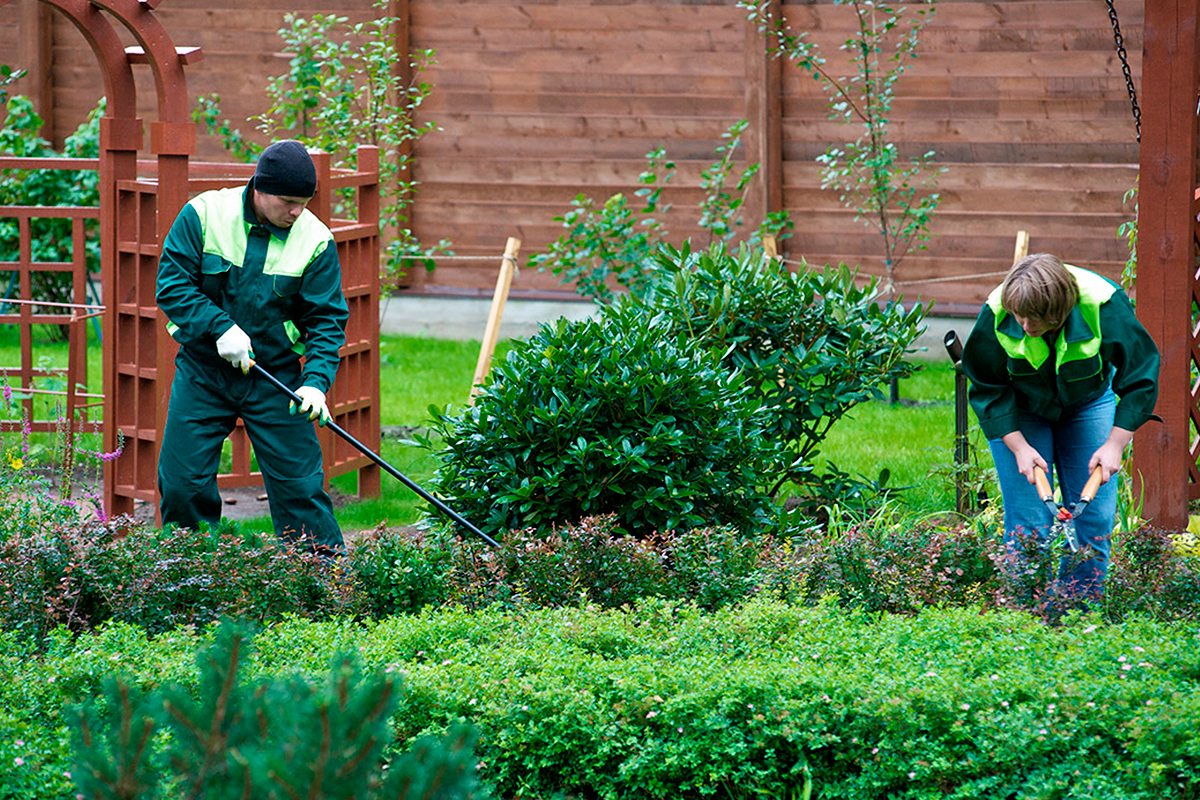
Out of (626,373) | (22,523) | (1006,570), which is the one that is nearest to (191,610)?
(22,523)

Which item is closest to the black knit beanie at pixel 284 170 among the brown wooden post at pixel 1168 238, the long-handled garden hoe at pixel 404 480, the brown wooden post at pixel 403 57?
the long-handled garden hoe at pixel 404 480

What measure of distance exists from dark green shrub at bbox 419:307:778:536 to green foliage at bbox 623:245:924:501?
60 cm

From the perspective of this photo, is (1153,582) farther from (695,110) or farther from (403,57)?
(403,57)

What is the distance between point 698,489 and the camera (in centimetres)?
463

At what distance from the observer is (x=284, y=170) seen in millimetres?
4402

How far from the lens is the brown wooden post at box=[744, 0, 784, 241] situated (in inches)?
400

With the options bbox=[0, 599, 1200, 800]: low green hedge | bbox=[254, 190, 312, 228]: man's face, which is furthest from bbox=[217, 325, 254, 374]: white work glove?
bbox=[0, 599, 1200, 800]: low green hedge

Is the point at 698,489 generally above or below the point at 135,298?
below

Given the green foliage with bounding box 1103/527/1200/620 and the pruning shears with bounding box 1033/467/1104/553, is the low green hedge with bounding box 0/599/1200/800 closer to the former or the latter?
the green foliage with bounding box 1103/527/1200/620

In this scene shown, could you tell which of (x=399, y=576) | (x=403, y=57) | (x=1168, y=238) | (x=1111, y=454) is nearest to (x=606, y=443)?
(x=399, y=576)

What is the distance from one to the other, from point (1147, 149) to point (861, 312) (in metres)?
1.36

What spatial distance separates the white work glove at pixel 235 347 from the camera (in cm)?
437

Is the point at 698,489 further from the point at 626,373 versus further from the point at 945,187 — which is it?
the point at 945,187

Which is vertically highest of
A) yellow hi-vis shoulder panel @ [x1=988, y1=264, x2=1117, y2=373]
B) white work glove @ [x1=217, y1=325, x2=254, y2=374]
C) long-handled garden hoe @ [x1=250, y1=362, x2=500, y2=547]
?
yellow hi-vis shoulder panel @ [x1=988, y1=264, x2=1117, y2=373]
